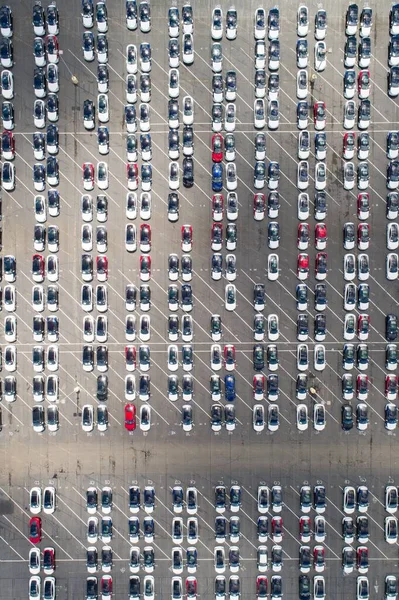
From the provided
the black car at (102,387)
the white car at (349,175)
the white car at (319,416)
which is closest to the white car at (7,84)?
the black car at (102,387)

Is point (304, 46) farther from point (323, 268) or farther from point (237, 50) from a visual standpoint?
point (323, 268)

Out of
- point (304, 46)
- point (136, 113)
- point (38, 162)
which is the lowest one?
point (38, 162)

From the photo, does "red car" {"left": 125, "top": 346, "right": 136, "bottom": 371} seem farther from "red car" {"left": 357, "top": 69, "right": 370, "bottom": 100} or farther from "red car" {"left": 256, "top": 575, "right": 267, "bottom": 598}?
"red car" {"left": 357, "top": 69, "right": 370, "bottom": 100}

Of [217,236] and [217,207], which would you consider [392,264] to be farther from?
[217,207]

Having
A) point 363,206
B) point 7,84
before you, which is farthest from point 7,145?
point 363,206

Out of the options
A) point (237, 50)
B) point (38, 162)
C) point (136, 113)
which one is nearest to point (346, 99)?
point (237, 50)

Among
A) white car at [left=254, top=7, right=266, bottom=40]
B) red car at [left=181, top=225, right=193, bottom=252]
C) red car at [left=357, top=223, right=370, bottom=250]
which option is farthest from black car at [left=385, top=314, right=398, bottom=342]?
white car at [left=254, top=7, right=266, bottom=40]
